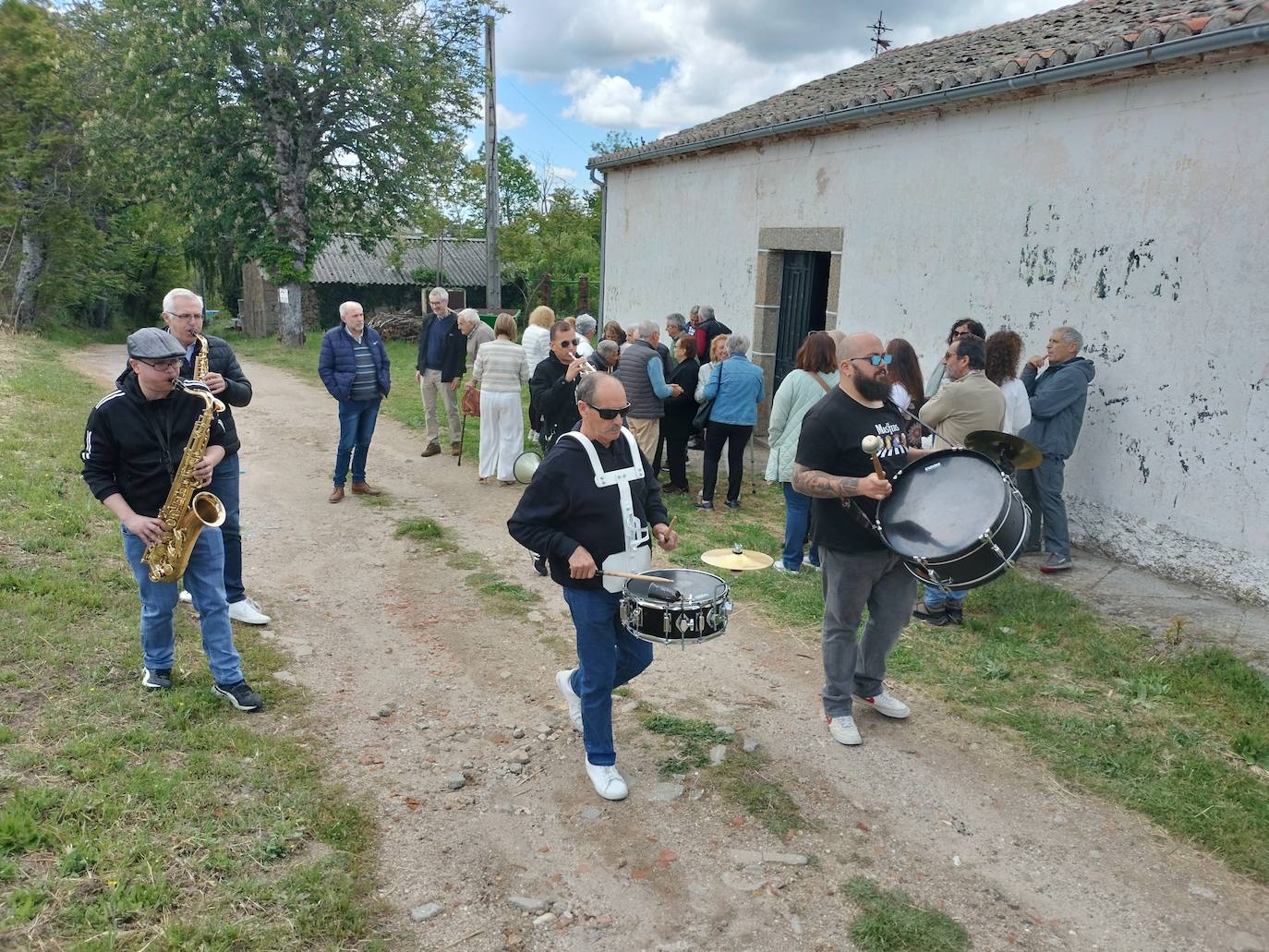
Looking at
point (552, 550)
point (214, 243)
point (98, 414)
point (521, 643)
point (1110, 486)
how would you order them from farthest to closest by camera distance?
1. point (214, 243)
2. point (1110, 486)
3. point (521, 643)
4. point (98, 414)
5. point (552, 550)

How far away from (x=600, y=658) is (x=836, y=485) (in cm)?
130

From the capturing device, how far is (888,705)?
462 centimetres

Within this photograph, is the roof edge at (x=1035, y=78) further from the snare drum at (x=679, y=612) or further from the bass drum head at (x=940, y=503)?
the snare drum at (x=679, y=612)

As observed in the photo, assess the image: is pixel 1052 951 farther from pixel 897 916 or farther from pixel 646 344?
pixel 646 344

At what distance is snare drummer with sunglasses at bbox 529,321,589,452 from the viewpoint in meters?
7.35

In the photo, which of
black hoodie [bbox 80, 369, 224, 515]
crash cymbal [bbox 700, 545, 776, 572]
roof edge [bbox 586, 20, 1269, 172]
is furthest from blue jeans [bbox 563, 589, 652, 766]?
roof edge [bbox 586, 20, 1269, 172]

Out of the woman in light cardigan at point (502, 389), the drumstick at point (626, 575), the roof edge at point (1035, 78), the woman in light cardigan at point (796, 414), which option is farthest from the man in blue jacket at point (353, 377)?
the roof edge at point (1035, 78)

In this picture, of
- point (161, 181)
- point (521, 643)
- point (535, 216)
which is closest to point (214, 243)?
point (161, 181)

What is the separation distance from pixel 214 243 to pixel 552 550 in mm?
25306

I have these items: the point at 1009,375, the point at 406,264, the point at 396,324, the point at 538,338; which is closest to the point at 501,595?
the point at 538,338

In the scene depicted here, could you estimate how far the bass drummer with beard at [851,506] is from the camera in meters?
4.09

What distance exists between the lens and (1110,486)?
277 inches

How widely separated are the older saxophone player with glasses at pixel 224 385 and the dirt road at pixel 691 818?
1.53 ft

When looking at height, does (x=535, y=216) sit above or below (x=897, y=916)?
above
